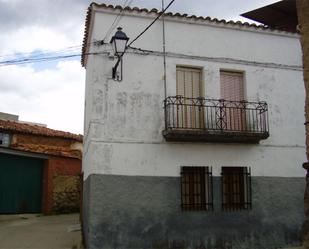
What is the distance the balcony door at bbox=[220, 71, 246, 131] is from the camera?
10414 millimetres

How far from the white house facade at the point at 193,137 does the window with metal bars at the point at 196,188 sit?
0.08 feet

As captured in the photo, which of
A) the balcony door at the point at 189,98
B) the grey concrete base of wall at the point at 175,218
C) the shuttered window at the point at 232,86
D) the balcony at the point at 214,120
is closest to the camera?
the grey concrete base of wall at the point at 175,218

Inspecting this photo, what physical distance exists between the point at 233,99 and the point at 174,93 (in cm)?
158

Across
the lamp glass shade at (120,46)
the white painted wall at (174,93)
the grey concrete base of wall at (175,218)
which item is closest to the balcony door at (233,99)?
the white painted wall at (174,93)

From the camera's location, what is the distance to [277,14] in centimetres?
552

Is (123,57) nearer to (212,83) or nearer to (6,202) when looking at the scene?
(212,83)

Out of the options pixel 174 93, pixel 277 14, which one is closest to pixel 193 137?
pixel 174 93

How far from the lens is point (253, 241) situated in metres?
10.0

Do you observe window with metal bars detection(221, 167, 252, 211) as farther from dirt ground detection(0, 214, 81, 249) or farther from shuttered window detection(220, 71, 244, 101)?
dirt ground detection(0, 214, 81, 249)

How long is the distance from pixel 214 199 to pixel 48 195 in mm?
8878

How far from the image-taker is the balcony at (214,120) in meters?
9.73

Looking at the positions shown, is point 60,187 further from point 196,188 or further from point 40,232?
point 196,188

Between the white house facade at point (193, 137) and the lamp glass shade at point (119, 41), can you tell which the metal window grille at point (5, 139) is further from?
the lamp glass shade at point (119, 41)

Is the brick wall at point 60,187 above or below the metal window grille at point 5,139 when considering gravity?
below
